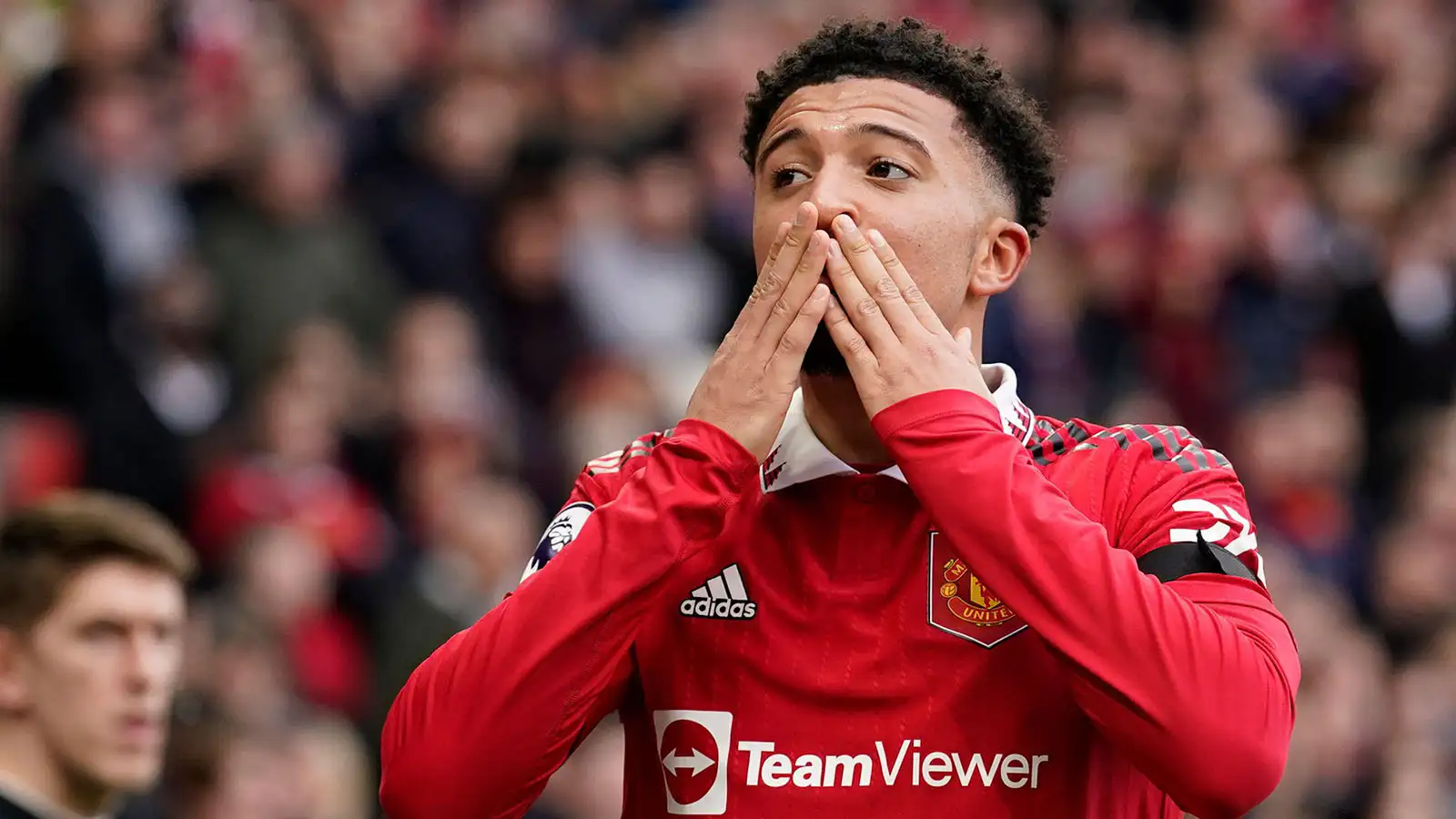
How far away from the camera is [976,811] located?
9.07 ft

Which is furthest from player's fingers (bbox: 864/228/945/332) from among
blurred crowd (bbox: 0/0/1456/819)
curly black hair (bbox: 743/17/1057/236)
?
blurred crowd (bbox: 0/0/1456/819)

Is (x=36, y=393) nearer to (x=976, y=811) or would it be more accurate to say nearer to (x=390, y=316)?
(x=390, y=316)

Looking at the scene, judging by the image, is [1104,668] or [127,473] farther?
[127,473]

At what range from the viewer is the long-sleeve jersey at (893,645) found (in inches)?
102

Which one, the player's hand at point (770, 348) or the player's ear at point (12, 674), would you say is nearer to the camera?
the player's hand at point (770, 348)

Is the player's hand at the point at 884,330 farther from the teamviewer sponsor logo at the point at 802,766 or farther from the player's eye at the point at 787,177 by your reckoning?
the teamviewer sponsor logo at the point at 802,766

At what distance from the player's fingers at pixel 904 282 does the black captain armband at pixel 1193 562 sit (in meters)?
0.47

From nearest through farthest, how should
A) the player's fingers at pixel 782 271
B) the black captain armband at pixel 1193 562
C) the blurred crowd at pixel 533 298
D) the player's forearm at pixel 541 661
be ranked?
the player's forearm at pixel 541 661
the black captain armband at pixel 1193 562
the player's fingers at pixel 782 271
the blurred crowd at pixel 533 298

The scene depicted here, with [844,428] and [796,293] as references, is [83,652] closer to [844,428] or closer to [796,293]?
[844,428]

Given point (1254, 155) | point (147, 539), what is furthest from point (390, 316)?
point (1254, 155)

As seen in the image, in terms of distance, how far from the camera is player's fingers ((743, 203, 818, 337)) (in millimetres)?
2896

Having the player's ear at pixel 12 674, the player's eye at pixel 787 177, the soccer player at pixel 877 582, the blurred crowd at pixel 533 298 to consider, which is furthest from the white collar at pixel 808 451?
the blurred crowd at pixel 533 298

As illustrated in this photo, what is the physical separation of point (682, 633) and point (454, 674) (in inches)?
15.3

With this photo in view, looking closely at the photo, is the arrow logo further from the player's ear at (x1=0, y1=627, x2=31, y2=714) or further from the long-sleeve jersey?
the player's ear at (x1=0, y1=627, x2=31, y2=714)
